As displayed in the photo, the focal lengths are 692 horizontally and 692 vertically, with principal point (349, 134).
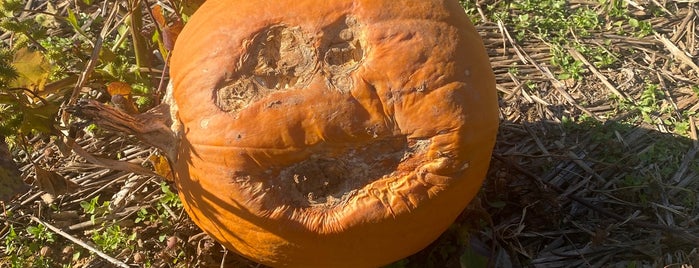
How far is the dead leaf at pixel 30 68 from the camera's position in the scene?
3000 millimetres

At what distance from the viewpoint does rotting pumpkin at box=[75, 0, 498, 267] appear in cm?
252

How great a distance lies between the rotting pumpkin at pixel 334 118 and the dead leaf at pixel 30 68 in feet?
1.46

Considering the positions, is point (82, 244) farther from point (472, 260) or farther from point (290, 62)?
point (472, 260)

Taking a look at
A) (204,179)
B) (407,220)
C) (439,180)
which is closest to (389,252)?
(407,220)

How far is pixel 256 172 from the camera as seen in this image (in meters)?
2.61

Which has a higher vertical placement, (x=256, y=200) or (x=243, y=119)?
(x=243, y=119)

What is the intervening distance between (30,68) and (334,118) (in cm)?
146

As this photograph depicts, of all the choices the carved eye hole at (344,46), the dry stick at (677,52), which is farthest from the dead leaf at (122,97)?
the dry stick at (677,52)

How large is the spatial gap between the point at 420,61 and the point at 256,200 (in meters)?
0.81

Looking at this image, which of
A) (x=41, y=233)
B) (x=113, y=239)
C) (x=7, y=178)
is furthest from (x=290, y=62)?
(x=41, y=233)

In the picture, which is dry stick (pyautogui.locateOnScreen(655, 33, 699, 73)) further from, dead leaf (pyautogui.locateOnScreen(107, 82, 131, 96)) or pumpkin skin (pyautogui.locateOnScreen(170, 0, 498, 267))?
dead leaf (pyautogui.locateOnScreen(107, 82, 131, 96))

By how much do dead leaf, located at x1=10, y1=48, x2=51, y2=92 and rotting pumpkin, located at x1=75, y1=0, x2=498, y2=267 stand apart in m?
0.45

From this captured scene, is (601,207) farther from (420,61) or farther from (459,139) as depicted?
(420,61)

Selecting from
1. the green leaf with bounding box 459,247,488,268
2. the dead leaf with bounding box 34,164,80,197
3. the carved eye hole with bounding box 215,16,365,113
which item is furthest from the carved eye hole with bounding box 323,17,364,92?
the dead leaf with bounding box 34,164,80,197
